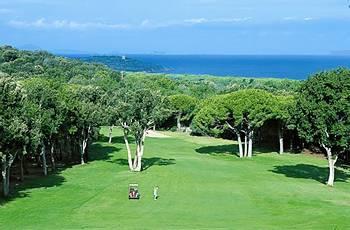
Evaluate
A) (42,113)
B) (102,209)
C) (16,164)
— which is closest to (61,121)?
(42,113)

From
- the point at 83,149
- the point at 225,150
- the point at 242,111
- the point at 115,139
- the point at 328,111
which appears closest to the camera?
the point at 328,111

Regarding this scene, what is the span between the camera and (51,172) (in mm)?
58562

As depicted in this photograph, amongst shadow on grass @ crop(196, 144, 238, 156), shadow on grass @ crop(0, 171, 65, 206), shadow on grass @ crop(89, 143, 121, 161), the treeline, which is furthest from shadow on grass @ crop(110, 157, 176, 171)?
shadow on grass @ crop(196, 144, 238, 156)

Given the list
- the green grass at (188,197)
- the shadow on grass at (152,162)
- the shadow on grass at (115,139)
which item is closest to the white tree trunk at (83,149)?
the green grass at (188,197)

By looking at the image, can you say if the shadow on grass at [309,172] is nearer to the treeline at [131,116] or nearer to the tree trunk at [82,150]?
the treeline at [131,116]

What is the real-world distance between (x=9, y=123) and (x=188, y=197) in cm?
1519

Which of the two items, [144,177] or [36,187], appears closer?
[36,187]

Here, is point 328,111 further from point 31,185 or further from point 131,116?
point 31,185

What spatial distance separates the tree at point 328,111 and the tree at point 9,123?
25.7m

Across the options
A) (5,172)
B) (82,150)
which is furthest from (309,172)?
(5,172)

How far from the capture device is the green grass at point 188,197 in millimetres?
33656

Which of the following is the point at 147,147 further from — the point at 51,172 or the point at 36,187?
the point at 36,187

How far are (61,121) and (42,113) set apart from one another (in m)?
3.92

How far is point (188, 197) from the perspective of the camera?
42.4m
